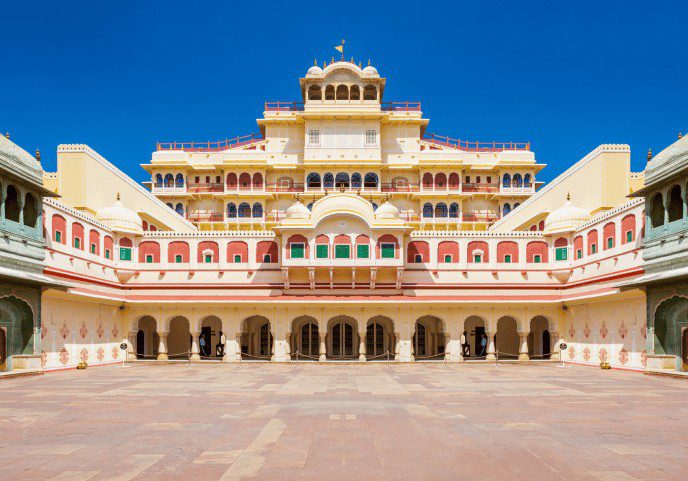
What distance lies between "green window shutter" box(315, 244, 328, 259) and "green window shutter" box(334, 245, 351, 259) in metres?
0.70

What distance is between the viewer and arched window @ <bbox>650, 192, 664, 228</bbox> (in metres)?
32.2

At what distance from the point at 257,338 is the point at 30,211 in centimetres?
1951

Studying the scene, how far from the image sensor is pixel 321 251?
142 ft

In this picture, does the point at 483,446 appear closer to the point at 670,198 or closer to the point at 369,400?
the point at 369,400

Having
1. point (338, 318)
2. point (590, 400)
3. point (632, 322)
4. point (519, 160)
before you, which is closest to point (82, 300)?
point (338, 318)

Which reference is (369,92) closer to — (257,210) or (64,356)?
(257,210)

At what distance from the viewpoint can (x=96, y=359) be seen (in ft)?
128

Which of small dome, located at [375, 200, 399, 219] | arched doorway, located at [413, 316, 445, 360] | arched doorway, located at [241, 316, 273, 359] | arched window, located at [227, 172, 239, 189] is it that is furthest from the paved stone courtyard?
arched window, located at [227, 172, 239, 189]

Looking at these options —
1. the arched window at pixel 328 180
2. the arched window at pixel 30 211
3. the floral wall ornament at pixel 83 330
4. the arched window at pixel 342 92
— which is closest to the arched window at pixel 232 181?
the arched window at pixel 328 180

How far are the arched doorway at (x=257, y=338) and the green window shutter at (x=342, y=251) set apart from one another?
7543 millimetres

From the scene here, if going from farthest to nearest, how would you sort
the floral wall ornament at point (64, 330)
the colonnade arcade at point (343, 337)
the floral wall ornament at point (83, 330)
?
the colonnade arcade at point (343, 337)
the floral wall ornament at point (83, 330)
the floral wall ornament at point (64, 330)

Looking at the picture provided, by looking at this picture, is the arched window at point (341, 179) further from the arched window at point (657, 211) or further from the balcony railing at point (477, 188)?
the arched window at point (657, 211)

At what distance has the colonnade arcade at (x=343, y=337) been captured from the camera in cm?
4284

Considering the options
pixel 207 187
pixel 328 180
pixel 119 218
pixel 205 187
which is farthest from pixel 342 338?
pixel 205 187
